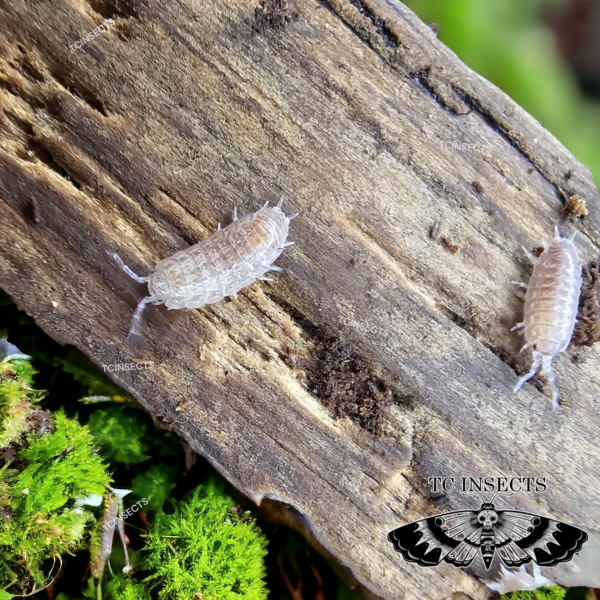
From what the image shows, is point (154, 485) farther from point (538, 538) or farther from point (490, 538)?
point (538, 538)

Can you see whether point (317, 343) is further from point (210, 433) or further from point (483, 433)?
point (483, 433)

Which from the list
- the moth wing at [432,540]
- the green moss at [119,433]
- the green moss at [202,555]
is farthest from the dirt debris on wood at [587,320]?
the green moss at [119,433]

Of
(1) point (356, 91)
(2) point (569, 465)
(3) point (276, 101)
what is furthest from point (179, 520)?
(1) point (356, 91)

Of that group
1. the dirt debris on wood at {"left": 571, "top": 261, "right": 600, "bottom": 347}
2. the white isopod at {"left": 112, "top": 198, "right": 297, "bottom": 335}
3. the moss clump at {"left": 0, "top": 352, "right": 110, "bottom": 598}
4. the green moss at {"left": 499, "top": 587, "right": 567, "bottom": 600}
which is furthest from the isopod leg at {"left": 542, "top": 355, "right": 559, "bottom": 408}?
the moss clump at {"left": 0, "top": 352, "right": 110, "bottom": 598}

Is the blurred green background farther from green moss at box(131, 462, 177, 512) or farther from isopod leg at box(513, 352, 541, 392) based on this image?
green moss at box(131, 462, 177, 512)

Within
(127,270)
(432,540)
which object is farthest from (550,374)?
(127,270)
